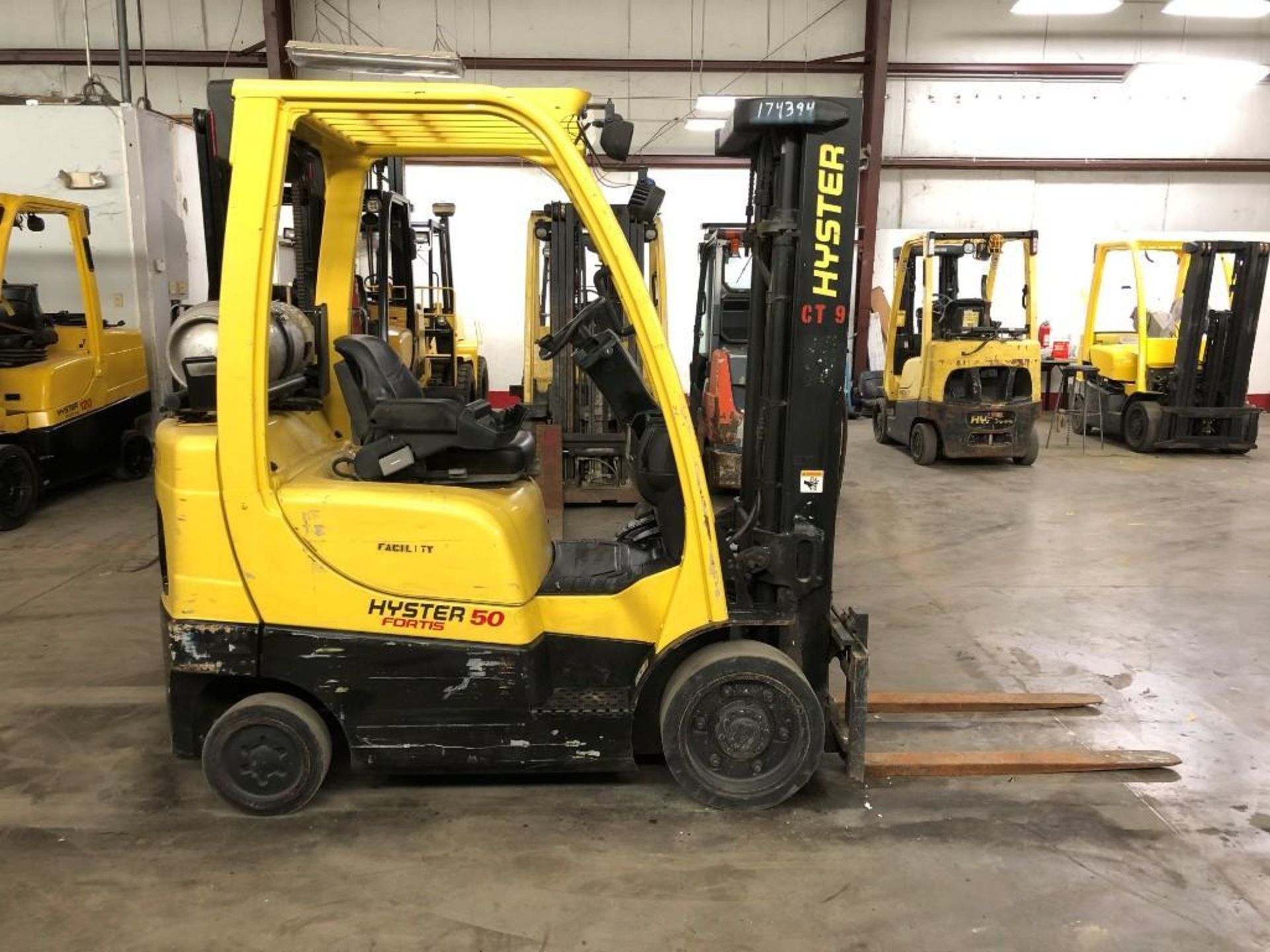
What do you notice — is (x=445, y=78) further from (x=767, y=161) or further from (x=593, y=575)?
(x=593, y=575)

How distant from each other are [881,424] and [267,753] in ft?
33.1

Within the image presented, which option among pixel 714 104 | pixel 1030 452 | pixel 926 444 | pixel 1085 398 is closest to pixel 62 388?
pixel 926 444

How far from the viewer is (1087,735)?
3799 mm

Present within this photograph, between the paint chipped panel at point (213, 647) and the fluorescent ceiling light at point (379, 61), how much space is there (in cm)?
191

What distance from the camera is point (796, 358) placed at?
313 centimetres

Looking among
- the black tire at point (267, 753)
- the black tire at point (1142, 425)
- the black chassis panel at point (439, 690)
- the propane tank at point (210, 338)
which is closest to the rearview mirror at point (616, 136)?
the propane tank at point (210, 338)

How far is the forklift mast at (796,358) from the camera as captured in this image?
2994 millimetres

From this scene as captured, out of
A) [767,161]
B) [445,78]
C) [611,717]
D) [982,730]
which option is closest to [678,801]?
[611,717]

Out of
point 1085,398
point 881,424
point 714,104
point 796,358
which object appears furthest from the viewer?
point 714,104

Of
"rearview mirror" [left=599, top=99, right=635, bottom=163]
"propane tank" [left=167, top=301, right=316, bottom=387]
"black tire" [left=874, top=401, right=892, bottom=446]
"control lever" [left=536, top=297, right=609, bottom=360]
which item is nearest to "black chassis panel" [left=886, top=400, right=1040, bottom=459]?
"black tire" [left=874, top=401, right=892, bottom=446]

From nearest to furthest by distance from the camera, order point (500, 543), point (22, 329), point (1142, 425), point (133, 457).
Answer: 1. point (500, 543)
2. point (22, 329)
3. point (133, 457)
4. point (1142, 425)

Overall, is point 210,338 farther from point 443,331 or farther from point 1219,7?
point 1219,7

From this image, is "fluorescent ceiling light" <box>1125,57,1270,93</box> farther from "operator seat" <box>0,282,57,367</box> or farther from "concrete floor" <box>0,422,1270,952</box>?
"operator seat" <box>0,282,57,367</box>

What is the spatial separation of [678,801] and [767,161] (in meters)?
2.24
